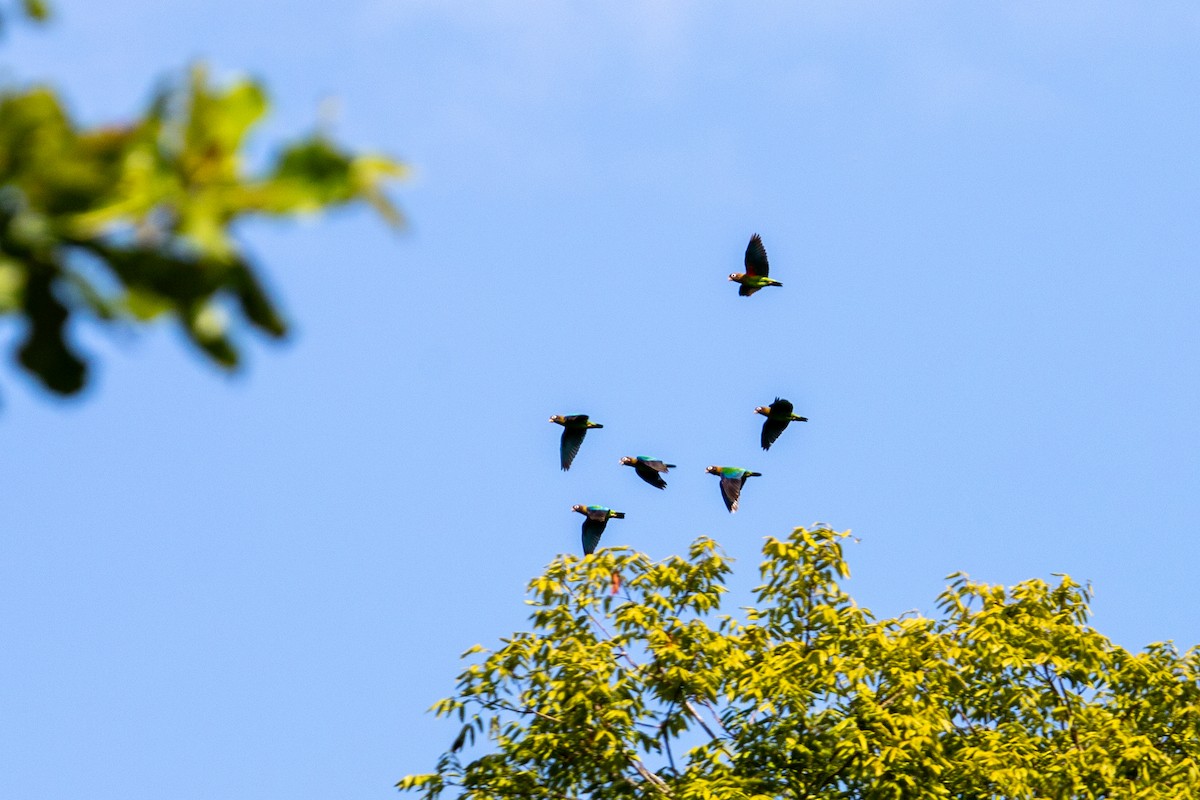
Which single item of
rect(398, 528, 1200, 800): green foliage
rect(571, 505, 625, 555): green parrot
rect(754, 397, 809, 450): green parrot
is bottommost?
rect(398, 528, 1200, 800): green foliage

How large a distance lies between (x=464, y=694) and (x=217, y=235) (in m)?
11.4

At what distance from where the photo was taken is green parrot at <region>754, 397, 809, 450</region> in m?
17.8

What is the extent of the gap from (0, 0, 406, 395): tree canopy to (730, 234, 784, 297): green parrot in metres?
15.3

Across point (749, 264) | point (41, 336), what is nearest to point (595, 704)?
point (749, 264)

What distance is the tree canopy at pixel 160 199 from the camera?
1.76 metres

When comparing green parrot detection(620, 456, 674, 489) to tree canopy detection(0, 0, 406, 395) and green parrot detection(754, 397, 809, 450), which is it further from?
tree canopy detection(0, 0, 406, 395)

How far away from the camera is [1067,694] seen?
13508 mm

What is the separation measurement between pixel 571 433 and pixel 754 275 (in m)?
2.59

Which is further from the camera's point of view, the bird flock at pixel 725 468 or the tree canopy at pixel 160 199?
the bird flock at pixel 725 468

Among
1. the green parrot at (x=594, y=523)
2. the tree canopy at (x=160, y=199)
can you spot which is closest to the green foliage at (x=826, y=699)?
the green parrot at (x=594, y=523)

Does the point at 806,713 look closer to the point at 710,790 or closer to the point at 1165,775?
the point at 710,790

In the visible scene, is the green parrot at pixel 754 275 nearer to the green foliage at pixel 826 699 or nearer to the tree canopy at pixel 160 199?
the green foliage at pixel 826 699

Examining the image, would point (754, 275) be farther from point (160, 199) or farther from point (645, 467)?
point (160, 199)

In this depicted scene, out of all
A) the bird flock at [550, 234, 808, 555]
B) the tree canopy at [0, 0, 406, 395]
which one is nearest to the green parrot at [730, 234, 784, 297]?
the bird flock at [550, 234, 808, 555]
